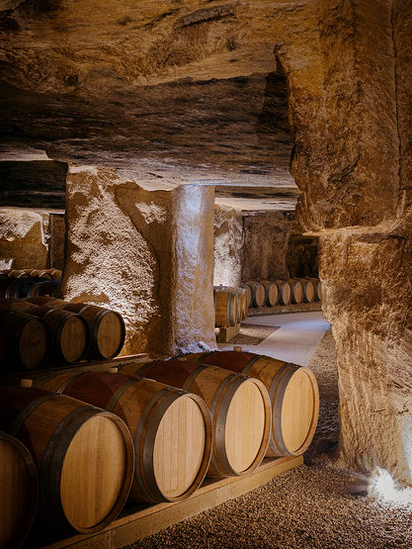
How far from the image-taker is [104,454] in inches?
83.1

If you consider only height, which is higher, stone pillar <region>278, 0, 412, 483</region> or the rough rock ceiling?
the rough rock ceiling

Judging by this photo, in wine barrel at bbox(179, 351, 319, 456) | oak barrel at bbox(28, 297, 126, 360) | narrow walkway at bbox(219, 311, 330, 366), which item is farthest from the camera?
narrow walkway at bbox(219, 311, 330, 366)

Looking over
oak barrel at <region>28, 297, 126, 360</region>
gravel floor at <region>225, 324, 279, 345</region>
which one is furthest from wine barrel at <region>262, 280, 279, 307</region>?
oak barrel at <region>28, 297, 126, 360</region>

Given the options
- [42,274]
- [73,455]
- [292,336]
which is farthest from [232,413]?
[42,274]

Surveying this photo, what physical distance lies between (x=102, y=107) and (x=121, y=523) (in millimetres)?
2454

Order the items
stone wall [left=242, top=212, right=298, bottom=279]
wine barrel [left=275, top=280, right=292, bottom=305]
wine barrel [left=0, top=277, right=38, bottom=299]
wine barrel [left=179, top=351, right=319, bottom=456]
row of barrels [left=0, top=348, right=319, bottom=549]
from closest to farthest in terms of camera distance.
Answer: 1. row of barrels [left=0, top=348, right=319, bottom=549]
2. wine barrel [left=179, top=351, right=319, bottom=456]
3. wine barrel [left=0, top=277, right=38, bottom=299]
4. wine barrel [left=275, top=280, right=292, bottom=305]
5. stone wall [left=242, top=212, right=298, bottom=279]

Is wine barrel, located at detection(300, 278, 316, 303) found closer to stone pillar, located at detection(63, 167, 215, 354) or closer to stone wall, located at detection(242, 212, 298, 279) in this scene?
stone wall, located at detection(242, 212, 298, 279)

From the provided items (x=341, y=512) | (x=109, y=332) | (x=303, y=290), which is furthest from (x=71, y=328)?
(x=303, y=290)

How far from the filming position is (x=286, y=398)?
303cm

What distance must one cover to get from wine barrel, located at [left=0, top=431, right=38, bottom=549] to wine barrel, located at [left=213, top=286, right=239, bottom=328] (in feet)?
20.8

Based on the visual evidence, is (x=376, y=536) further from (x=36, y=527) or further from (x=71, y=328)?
(x=71, y=328)

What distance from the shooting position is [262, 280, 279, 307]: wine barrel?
444 inches

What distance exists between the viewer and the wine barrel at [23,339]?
13.3 feet

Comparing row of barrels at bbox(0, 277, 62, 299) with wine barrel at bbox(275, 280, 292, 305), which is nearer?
row of barrels at bbox(0, 277, 62, 299)
